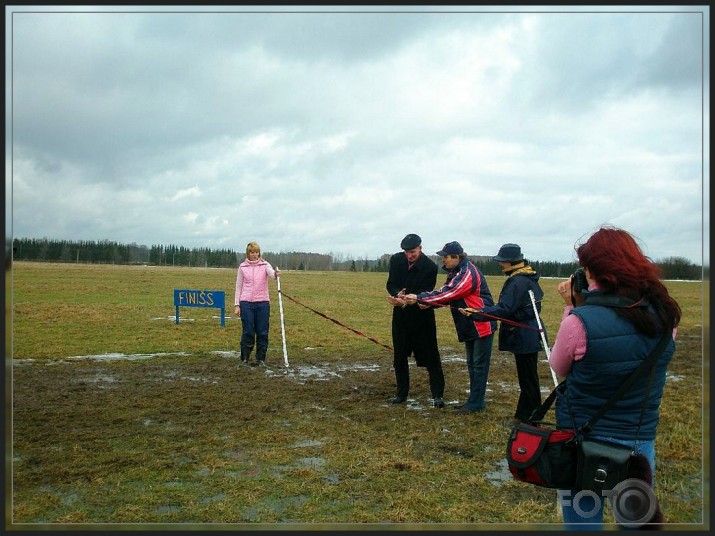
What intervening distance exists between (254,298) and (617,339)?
28.1 ft

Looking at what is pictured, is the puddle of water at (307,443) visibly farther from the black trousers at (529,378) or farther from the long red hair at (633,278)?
the long red hair at (633,278)

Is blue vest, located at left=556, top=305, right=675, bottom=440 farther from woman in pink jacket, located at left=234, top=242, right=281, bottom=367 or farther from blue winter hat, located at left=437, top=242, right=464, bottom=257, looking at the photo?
woman in pink jacket, located at left=234, top=242, right=281, bottom=367

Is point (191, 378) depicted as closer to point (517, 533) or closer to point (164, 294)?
point (517, 533)

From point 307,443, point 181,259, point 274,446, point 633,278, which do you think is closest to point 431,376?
point 307,443

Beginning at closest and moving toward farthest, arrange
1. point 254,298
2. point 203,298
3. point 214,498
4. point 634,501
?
point 634,501 < point 214,498 < point 254,298 < point 203,298

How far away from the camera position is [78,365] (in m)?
10.5

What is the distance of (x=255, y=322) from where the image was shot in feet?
35.7

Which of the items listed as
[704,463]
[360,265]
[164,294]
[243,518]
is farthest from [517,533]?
[360,265]

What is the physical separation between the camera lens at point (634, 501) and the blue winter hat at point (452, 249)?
4.42 meters

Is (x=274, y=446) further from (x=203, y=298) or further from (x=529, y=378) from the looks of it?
(x=203, y=298)

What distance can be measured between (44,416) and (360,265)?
39918 mm

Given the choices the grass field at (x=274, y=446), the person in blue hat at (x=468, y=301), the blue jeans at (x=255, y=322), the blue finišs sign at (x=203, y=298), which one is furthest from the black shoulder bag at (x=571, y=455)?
the blue finišs sign at (x=203, y=298)

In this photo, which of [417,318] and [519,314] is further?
[417,318]

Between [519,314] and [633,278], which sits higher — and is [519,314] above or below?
below
